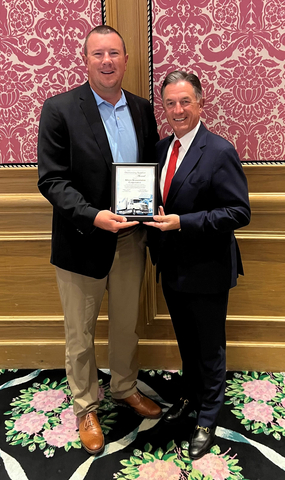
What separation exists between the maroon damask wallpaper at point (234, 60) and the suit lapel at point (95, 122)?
53 centimetres

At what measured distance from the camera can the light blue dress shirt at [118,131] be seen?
66.1 inches

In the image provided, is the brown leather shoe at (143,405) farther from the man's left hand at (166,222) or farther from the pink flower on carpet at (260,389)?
the man's left hand at (166,222)

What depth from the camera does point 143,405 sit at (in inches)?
79.8

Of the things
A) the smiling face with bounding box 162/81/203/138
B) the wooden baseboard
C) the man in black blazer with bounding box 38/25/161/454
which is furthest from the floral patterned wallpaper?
the wooden baseboard

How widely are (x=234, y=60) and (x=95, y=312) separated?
140 centimetres

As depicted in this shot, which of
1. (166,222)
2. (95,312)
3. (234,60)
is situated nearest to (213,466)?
(95,312)

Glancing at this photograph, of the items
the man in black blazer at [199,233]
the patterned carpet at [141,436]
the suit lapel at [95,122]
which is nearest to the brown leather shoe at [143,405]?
the patterned carpet at [141,436]

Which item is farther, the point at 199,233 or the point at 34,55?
the point at 34,55

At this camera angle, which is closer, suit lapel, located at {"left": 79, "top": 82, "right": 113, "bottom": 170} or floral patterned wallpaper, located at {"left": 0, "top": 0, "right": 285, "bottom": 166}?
suit lapel, located at {"left": 79, "top": 82, "right": 113, "bottom": 170}

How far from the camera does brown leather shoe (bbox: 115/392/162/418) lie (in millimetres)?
2010

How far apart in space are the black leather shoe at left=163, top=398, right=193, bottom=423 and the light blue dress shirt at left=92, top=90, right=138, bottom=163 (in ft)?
3.94

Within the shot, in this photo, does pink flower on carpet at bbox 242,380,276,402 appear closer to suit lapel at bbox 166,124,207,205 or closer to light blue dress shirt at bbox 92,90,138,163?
suit lapel at bbox 166,124,207,205

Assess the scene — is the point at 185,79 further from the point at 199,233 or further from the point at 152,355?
the point at 152,355

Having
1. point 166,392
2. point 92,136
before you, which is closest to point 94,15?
point 92,136
